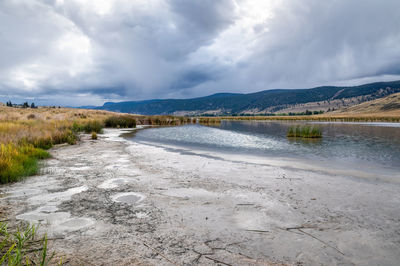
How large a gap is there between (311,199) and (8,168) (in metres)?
8.86

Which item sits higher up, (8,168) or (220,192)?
(8,168)

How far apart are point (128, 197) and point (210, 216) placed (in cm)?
236

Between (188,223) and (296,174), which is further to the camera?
(296,174)

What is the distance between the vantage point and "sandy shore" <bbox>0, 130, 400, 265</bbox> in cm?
358

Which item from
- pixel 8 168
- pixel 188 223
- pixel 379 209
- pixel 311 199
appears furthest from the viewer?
pixel 8 168

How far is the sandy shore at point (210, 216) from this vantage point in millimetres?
3578

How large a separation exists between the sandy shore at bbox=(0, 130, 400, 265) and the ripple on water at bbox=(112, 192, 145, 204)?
0.17ft

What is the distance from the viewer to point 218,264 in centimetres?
331

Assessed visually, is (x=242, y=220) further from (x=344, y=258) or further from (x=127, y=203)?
(x=127, y=203)

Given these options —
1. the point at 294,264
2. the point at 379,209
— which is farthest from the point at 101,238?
the point at 379,209

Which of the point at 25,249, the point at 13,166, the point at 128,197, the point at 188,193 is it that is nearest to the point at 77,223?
the point at 25,249

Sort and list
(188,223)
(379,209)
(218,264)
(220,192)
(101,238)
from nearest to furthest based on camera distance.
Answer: (218,264) → (101,238) → (188,223) → (379,209) → (220,192)

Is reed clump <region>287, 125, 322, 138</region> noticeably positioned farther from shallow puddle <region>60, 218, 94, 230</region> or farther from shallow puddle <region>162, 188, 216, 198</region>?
shallow puddle <region>60, 218, 94, 230</region>

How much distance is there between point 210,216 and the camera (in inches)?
197
